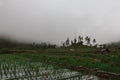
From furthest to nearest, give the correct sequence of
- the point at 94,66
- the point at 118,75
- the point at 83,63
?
1. the point at 83,63
2. the point at 94,66
3. the point at 118,75

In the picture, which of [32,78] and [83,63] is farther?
[83,63]

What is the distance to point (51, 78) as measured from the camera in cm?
1970

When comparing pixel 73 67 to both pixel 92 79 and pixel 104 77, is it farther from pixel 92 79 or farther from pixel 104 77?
pixel 92 79

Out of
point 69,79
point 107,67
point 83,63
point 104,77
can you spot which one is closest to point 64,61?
point 83,63

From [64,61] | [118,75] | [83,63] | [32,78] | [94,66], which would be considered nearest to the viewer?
[32,78]

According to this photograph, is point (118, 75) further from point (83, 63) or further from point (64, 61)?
point (64, 61)

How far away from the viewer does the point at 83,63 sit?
31.0 meters

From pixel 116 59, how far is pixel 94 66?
5.18 meters

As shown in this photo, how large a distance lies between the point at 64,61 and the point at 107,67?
10559 millimetres

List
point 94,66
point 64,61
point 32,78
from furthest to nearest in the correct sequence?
point 64,61 → point 94,66 → point 32,78

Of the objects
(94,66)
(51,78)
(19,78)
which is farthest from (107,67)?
(19,78)

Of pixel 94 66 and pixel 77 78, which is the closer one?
pixel 77 78

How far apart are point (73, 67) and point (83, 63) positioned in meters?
2.00

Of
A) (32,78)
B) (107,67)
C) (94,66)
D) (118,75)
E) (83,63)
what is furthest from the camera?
(83,63)
